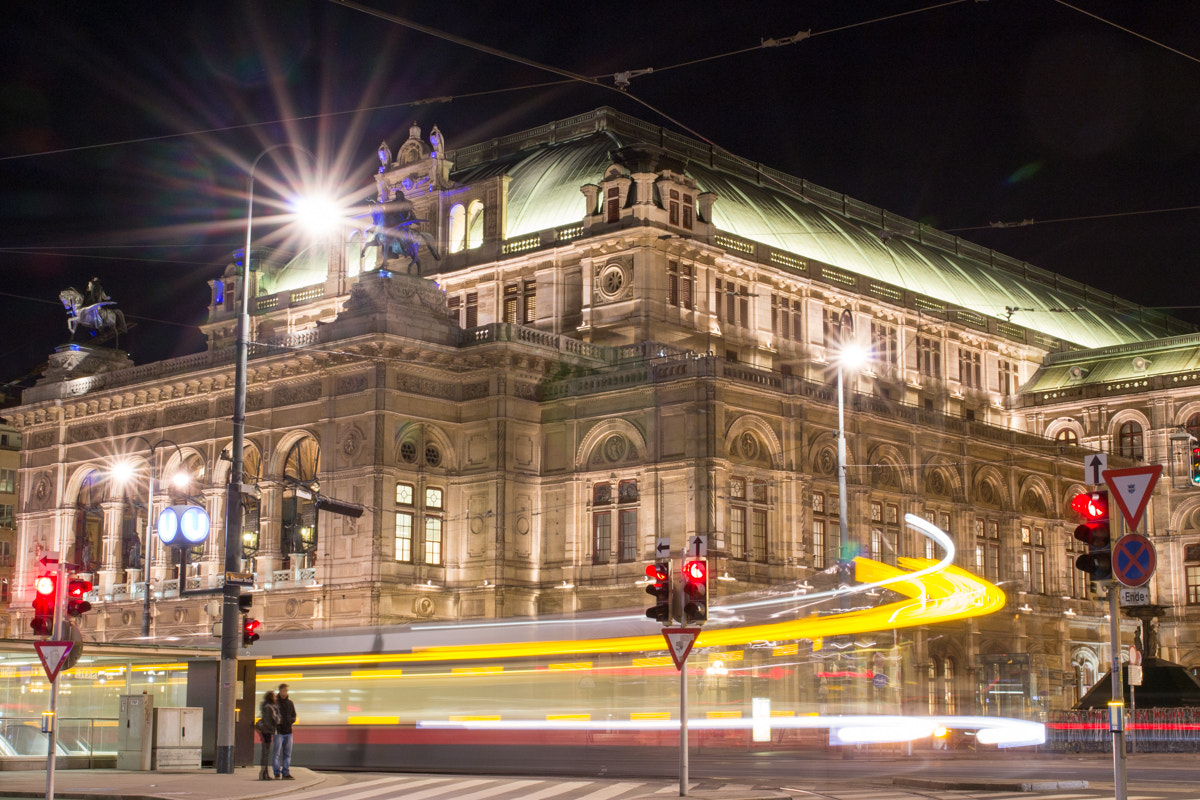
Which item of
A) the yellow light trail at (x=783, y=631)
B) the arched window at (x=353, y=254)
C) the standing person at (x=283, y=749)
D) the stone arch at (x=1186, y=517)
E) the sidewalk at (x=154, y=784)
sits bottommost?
the sidewalk at (x=154, y=784)

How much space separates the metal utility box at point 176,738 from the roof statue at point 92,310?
1909 inches

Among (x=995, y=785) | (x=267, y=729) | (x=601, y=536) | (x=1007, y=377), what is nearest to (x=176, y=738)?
(x=267, y=729)

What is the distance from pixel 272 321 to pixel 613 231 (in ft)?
73.6

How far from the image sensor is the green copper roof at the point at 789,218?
2997 inches

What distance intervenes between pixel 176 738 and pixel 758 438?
33347 millimetres

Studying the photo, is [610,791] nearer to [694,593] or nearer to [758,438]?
[694,593]

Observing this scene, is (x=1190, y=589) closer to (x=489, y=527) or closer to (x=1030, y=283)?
(x=1030, y=283)

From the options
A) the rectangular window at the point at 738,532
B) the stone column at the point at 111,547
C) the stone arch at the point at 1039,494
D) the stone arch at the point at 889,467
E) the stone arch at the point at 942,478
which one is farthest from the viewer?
the stone arch at the point at 1039,494

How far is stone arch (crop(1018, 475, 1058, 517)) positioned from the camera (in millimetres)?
79875

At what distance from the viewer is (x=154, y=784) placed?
102 ft

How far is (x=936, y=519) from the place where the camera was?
7344 centimetres

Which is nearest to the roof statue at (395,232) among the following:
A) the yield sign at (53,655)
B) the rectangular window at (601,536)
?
the rectangular window at (601,536)

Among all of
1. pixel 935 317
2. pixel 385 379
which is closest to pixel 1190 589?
pixel 935 317

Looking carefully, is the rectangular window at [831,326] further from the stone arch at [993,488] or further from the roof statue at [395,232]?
the roof statue at [395,232]
